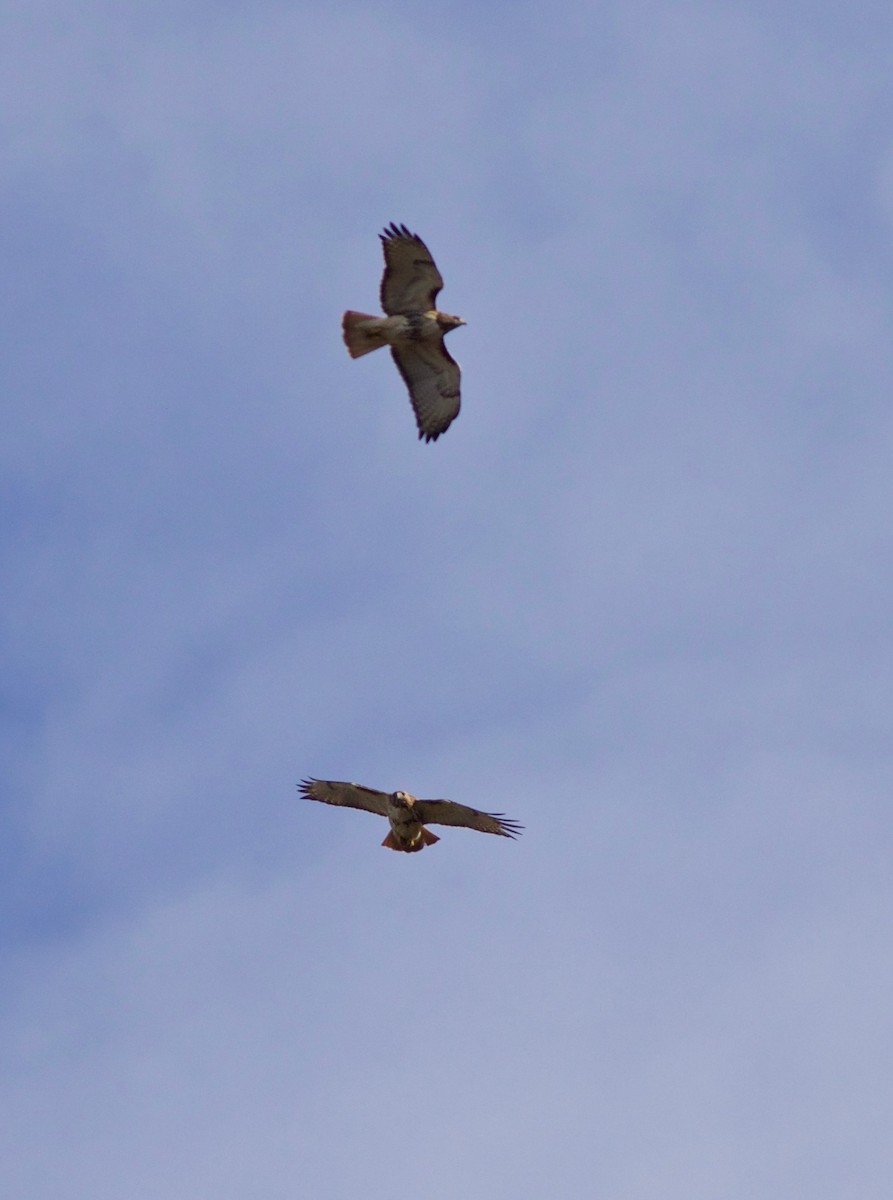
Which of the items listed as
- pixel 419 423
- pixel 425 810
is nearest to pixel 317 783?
pixel 425 810

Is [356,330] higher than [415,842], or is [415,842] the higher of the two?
[356,330]

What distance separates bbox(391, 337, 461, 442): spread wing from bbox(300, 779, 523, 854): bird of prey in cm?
513

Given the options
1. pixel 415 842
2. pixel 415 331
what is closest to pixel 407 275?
pixel 415 331

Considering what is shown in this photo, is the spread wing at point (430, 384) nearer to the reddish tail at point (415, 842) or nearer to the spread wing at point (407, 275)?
the spread wing at point (407, 275)

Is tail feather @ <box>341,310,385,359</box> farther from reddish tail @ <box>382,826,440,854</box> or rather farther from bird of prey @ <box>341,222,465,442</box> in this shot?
reddish tail @ <box>382,826,440,854</box>

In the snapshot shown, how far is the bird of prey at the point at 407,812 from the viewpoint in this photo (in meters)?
54.4

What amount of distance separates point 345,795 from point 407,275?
757 cm

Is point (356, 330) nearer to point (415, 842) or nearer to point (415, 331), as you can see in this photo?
point (415, 331)

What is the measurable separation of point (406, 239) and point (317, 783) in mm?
7947

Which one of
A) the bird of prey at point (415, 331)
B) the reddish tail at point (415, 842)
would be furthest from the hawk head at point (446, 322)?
the reddish tail at point (415, 842)

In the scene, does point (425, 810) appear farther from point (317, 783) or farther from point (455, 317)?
point (455, 317)

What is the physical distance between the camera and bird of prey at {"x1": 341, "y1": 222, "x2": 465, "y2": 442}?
53188mm

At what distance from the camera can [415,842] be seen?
5462 centimetres

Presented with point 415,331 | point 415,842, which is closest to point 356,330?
point 415,331
